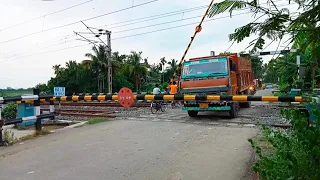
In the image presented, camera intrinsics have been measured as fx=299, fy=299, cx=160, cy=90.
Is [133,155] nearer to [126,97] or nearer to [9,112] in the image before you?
[126,97]

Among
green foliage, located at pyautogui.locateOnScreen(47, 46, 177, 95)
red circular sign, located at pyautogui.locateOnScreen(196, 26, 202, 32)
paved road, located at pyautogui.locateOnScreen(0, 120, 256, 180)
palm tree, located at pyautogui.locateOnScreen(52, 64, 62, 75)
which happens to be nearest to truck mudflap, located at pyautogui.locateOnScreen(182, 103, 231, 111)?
paved road, located at pyautogui.locateOnScreen(0, 120, 256, 180)

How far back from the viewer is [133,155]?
19.0 feet

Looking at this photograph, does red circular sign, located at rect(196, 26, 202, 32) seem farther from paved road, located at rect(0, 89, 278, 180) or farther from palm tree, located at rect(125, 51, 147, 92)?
palm tree, located at rect(125, 51, 147, 92)

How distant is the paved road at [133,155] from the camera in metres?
4.68

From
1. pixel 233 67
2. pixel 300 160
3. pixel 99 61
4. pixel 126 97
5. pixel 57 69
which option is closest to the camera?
pixel 300 160

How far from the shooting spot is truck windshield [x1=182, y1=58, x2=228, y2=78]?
1184cm

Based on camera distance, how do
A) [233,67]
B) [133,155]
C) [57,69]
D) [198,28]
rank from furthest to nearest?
[57,69] < [198,28] < [233,67] < [133,155]

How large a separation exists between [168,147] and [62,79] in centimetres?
4212

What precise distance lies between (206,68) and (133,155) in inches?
281

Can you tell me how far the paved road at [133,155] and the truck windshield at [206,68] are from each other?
3.71m

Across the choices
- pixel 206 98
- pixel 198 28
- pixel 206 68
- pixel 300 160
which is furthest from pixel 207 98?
pixel 198 28

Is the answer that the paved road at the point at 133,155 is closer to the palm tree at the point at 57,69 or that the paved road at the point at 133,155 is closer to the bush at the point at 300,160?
the bush at the point at 300,160

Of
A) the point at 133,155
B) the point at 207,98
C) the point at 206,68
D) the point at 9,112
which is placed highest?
the point at 206,68

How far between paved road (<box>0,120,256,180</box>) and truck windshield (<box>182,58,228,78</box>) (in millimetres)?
3710
